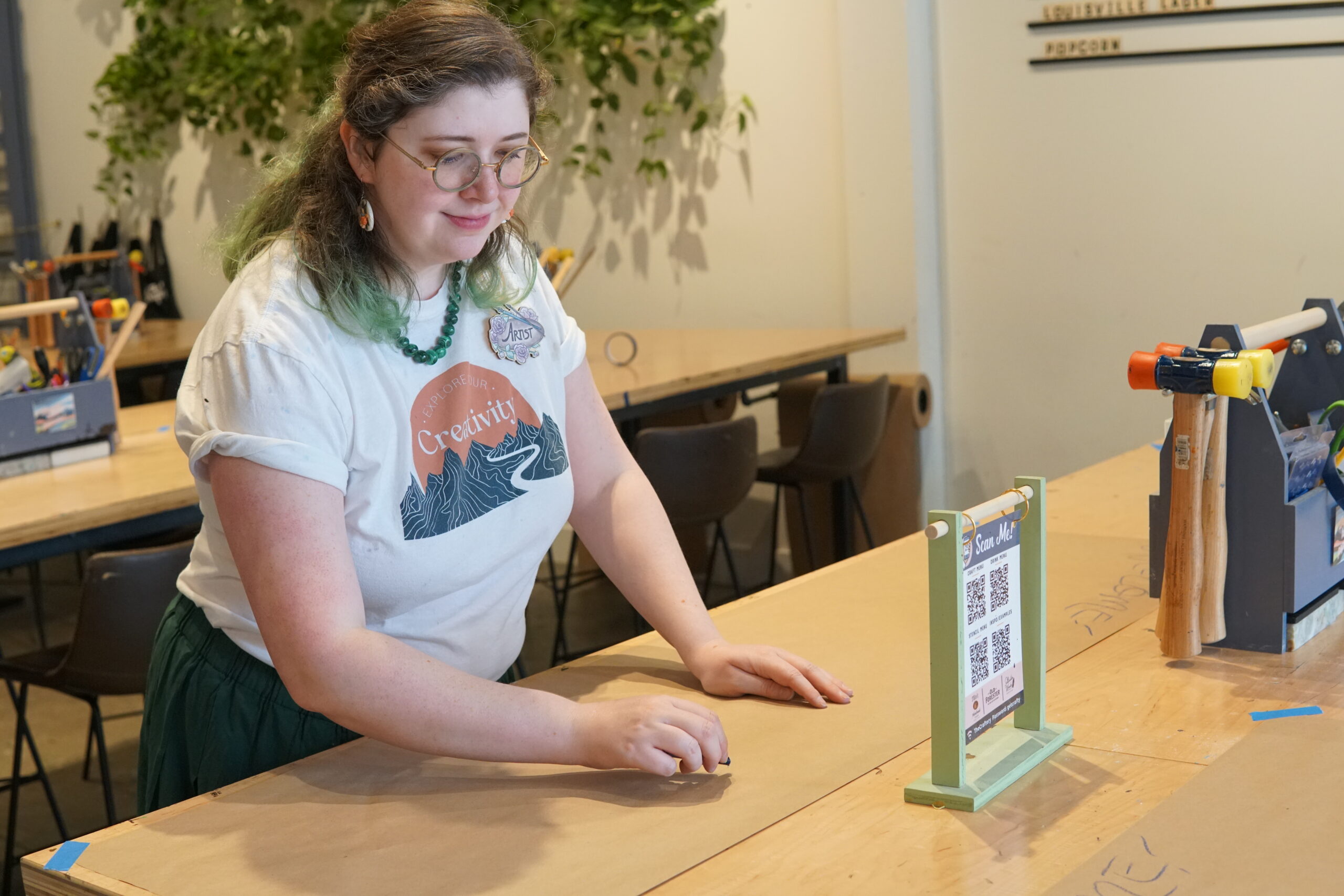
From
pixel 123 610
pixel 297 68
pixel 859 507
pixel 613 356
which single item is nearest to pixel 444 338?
pixel 123 610

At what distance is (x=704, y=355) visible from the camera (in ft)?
12.7

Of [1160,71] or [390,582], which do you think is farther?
[1160,71]

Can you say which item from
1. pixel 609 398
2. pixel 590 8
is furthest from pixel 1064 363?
pixel 590 8

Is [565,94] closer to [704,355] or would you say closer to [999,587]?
[704,355]

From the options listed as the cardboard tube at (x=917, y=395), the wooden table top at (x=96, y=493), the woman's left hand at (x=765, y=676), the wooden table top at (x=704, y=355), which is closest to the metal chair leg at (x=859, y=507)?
the cardboard tube at (x=917, y=395)

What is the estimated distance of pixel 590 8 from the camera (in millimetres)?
4426

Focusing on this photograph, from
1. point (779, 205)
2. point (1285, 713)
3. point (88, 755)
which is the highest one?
point (779, 205)

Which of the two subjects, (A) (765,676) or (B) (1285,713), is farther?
(A) (765,676)

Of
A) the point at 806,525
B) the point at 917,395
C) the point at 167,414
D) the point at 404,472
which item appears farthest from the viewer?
the point at 917,395

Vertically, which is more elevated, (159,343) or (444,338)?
(444,338)

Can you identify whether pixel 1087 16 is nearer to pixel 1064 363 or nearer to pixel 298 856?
pixel 1064 363

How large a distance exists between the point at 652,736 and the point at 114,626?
1507 millimetres

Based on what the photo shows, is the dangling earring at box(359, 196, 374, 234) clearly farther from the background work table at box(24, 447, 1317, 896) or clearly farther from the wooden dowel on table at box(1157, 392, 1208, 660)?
the wooden dowel on table at box(1157, 392, 1208, 660)

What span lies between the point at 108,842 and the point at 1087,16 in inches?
134
